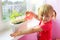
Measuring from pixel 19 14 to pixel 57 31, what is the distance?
480mm

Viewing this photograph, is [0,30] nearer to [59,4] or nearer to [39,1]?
[39,1]

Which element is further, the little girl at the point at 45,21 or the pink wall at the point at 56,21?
the pink wall at the point at 56,21

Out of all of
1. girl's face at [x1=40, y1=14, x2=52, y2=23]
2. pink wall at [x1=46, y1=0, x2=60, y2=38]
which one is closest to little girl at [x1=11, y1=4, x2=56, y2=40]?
girl's face at [x1=40, y1=14, x2=52, y2=23]

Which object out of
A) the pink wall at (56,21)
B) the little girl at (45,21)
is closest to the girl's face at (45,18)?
the little girl at (45,21)

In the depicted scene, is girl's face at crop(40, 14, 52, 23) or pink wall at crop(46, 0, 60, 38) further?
pink wall at crop(46, 0, 60, 38)

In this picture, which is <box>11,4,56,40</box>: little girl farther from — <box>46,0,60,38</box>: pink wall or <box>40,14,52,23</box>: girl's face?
<box>46,0,60,38</box>: pink wall

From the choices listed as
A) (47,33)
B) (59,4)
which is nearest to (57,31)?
(59,4)

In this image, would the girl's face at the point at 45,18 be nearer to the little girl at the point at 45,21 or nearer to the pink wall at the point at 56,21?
the little girl at the point at 45,21

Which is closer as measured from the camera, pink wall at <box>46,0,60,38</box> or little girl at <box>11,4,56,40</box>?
little girl at <box>11,4,56,40</box>

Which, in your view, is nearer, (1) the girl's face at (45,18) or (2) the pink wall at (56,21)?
(1) the girl's face at (45,18)

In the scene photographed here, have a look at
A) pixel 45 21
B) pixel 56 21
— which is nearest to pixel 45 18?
pixel 45 21

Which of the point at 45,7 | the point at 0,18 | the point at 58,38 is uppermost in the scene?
the point at 45,7

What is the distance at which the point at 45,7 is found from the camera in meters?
1.12

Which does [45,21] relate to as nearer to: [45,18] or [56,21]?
[45,18]
